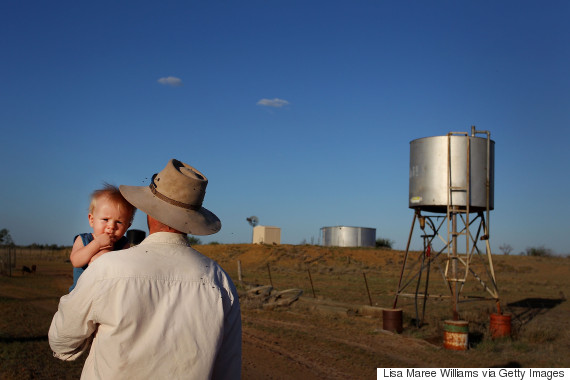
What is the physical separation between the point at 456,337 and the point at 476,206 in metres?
3.20

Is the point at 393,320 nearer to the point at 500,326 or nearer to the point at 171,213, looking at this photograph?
the point at 500,326

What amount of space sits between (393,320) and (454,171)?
141 inches

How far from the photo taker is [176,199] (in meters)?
2.53

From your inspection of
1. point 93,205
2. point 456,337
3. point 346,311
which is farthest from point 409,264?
point 93,205

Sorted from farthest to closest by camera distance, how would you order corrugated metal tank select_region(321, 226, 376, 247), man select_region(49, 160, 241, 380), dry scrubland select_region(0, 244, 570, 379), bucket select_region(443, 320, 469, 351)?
corrugated metal tank select_region(321, 226, 376, 247) < bucket select_region(443, 320, 469, 351) < dry scrubland select_region(0, 244, 570, 379) < man select_region(49, 160, 241, 380)

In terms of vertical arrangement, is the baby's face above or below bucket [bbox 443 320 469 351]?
above

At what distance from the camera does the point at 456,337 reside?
9.99m

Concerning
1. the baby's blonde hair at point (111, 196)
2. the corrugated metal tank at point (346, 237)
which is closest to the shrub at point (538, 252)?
the corrugated metal tank at point (346, 237)

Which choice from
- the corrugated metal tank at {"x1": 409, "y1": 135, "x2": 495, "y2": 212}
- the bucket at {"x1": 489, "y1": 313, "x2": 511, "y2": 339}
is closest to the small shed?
the corrugated metal tank at {"x1": 409, "y1": 135, "x2": 495, "y2": 212}

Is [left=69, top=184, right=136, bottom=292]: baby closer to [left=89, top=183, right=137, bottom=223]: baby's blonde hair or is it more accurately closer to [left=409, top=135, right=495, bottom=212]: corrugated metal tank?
[left=89, top=183, right=137, bottom=223]: baby's blonde hair

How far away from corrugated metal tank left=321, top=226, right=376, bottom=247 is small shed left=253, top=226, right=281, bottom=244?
15.9ft

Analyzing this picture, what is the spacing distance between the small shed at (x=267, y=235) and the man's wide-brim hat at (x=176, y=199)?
46.7 m

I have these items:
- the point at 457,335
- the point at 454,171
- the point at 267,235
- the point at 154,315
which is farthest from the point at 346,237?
the point at 154,315

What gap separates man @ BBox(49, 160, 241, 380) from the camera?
2141 millimetres
